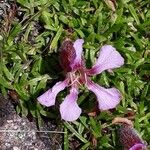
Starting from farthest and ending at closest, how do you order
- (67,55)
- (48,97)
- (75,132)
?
(75,132) < (67,55) < (48,97)

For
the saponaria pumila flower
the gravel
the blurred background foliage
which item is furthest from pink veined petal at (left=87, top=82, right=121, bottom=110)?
the gravel

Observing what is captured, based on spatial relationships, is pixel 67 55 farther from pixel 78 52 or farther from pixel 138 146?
pixel 138 146

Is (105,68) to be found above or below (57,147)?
above

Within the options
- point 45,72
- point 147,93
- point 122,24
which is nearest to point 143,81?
point 147,93

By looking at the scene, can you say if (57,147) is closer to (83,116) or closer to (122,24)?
(83,116)

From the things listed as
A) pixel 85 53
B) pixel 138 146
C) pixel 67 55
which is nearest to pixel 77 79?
pixel 67 55

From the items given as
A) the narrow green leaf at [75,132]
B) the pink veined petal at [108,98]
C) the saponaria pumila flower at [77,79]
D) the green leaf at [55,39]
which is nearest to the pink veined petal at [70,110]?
the saponaria pumila flower at [77,79]

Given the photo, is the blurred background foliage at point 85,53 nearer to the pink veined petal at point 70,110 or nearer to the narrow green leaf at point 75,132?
the narrow green leaf at point 75,132
